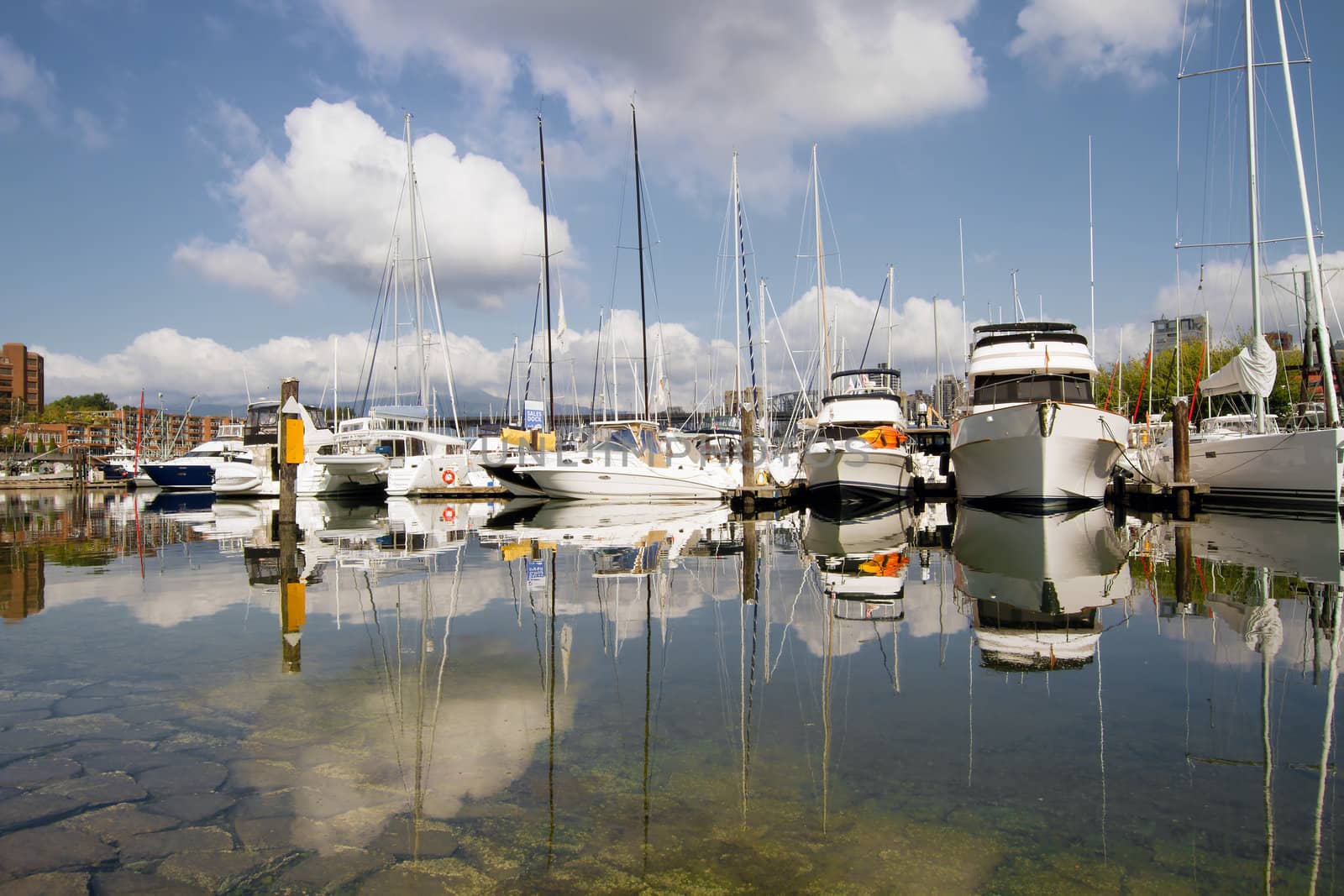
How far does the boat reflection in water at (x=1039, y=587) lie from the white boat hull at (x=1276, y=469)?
6.93 meters

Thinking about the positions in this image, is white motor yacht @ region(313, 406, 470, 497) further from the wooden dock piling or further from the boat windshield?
the wooden dock piling

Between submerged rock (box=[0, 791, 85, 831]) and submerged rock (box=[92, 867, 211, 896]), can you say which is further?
submerged rock (box=[0, 791, 85, 831])

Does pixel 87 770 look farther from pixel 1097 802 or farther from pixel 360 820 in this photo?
pixel 1097 802

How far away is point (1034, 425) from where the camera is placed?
22.1 m

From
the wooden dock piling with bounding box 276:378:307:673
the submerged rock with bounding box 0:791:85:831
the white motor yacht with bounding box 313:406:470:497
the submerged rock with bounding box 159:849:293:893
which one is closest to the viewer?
the submerged rock with bounding box 159:849:293:893

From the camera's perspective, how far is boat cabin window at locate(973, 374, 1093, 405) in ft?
83.5

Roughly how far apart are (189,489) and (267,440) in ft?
41.4

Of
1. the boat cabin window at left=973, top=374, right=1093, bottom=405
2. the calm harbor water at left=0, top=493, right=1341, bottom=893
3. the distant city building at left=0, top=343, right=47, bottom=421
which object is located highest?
the distant city building at left=0, top=343, right=47, bottom=421

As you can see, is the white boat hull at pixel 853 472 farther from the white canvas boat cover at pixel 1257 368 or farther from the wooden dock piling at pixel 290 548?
the wooden dock piling at pixel 290 548

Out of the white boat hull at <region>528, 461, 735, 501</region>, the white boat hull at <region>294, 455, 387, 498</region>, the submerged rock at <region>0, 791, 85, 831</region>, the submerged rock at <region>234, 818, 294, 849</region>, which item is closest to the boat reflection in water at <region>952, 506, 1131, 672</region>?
the submerged rock at <region>234, 818, 294, 849</region>

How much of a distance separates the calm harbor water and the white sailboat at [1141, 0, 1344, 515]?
12.1 m

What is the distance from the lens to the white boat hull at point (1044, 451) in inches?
867

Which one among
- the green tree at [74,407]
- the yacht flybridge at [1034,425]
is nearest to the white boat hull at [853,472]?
the yacht flybridge at [1034,425]

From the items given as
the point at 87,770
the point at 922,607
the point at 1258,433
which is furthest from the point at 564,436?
the point at 87,770
